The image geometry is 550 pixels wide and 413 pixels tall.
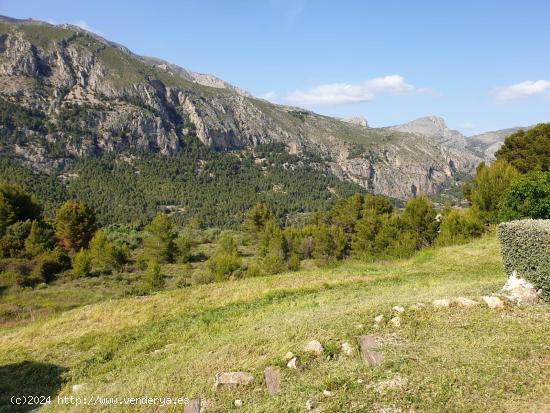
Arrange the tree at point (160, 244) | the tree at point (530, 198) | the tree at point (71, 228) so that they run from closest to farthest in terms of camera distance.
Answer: the tree at point (530, 198), the tree at point (71, 228), the tree at point (160, 244)

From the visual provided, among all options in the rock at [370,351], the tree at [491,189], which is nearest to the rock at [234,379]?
the rock at [370,351]

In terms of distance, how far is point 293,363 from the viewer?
9.50m

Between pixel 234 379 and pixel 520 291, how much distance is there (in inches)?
341

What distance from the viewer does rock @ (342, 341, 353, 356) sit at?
31.9 feet

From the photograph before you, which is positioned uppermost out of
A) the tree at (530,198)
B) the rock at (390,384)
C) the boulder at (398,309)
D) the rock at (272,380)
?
the tree at (530,198)

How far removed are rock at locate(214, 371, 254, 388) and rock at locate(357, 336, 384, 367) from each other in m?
2.67

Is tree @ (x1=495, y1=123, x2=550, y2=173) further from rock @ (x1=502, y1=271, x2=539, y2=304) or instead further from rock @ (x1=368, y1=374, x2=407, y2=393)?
rock @ (x1=368, y1=374, x2=407, y2=393)

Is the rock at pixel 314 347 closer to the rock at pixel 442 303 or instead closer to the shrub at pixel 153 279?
the rock at pixel 442 303

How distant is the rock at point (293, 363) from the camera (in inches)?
372

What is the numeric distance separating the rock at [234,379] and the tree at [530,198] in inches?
1027

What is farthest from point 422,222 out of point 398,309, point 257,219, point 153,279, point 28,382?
point 28,382

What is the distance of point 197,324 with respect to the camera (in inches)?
635

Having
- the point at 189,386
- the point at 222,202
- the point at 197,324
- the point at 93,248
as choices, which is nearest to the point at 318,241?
the point at 93,248

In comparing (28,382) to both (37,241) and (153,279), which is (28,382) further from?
(37,241)
